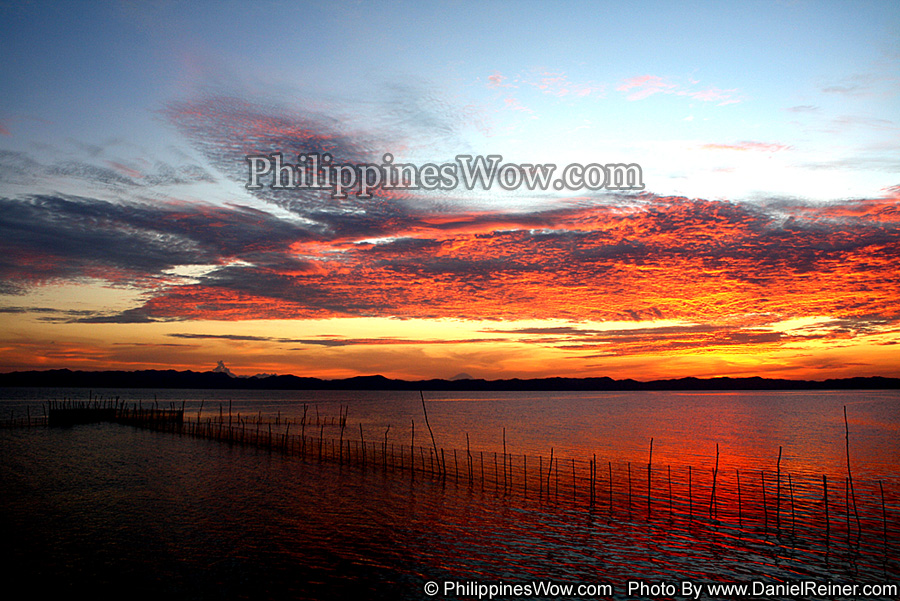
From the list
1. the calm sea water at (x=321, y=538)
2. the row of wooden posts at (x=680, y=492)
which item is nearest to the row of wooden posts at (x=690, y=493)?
the row of wooden posts at (x=680, y=492)

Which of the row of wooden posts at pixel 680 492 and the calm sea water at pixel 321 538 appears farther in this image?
the row of wooden posts at pixel 680 492

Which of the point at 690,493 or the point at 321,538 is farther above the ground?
the point at 690,493

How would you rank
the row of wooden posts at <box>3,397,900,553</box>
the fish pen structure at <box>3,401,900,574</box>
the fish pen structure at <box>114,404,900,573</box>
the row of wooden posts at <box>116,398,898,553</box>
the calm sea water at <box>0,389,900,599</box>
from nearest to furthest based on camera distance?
the calm sea water at <box>0,389,900,599</box>
the fish pen structure at <box>3,401,900,574</box>
the fish pen structure at <box>114,404,900,573</box>
the row of wooden posts at <box>116,398,898,553</box>
the row of wooden posts at <box>3,397,900,553</box>

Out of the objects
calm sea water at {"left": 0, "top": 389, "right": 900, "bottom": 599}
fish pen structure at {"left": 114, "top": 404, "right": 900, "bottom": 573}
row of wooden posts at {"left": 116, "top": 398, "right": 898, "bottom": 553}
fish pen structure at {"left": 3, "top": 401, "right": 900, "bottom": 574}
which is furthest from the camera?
row of wooden posts at {"left": 116, "top": 398, "right": 898, "bottom": 553}

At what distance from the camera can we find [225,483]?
3142 centimetres

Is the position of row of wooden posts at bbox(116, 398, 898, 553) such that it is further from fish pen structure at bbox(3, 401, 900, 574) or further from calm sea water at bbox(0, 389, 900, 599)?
calm sea water at bbox(0, 389, 900, 599)

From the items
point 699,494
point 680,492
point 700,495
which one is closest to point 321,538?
point 680,492

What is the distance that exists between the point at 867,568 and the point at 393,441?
46.3 metres

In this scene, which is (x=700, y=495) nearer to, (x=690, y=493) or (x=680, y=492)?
(x=680, y=492)

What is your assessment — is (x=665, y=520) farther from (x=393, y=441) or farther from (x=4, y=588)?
(x=393, y=441)

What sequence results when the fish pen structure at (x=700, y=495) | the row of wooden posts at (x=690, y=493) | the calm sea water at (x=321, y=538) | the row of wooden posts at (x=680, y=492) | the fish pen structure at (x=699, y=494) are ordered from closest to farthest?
1. the calm sea water at (x=321, y=538)
2. the fish pen structure at (x=700, y=495)
3. the fish pen structure at (x=699, y=494)
4. the row of wooden posts at (x=690, y=493)
5. the row of wooden posts at (x=680, y=492)

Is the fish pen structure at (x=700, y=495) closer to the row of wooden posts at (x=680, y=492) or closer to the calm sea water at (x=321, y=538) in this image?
the row of wooden posts at (x=680, y=492)

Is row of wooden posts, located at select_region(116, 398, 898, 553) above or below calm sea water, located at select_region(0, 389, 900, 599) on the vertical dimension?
below

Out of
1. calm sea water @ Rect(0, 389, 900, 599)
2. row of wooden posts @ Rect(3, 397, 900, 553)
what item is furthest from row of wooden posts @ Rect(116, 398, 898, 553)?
calm sea water @ Rect(0, 389, 900, 599)
